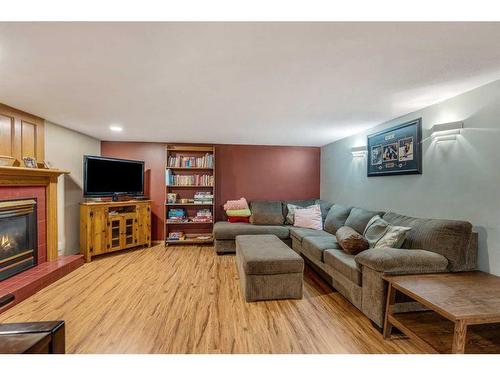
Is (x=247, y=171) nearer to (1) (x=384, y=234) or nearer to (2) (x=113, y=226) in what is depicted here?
(2) (x=113, y=226)

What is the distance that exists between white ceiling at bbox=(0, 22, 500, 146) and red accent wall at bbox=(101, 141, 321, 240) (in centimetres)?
169

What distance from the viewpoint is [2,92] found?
2174 millimetres

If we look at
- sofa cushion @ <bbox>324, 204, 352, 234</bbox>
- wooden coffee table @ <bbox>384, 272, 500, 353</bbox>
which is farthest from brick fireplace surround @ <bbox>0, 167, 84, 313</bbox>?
sofa cushion @ <bbox>324, 204, 352, 234</bbox>

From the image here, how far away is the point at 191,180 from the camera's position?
15.1 ft

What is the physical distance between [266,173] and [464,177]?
332cm

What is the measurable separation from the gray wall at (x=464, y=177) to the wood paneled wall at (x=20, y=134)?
4.69m

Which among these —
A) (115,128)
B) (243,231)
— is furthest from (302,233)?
(115,128)

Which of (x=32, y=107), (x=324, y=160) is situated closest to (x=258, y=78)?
(x=32, y=107)

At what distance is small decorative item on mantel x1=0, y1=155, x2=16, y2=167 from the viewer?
2520mm

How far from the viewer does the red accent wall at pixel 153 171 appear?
15.1 feet

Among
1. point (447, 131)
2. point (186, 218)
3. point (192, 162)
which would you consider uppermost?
point (447, 131)

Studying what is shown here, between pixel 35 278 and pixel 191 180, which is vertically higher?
pixel 191 180
